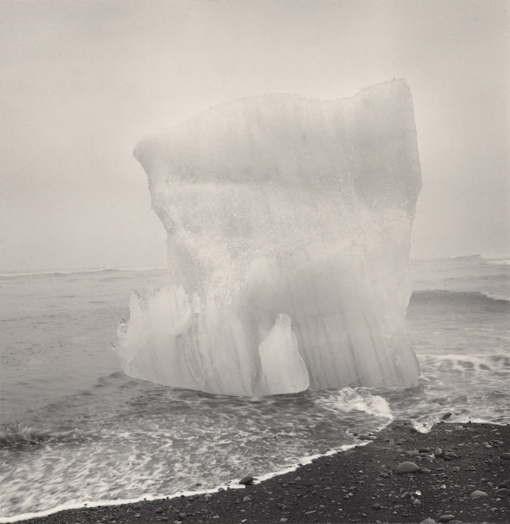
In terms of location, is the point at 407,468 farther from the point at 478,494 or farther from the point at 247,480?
the point at 247,480

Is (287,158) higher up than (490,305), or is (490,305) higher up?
(287,158)

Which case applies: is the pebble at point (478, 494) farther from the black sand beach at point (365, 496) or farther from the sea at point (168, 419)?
the sea at point (168, 419)

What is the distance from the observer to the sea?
4906 mm

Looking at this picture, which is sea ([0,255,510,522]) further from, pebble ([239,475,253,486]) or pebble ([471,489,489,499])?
pebble ([471,489,489,499])

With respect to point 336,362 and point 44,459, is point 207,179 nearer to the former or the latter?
point 336,362

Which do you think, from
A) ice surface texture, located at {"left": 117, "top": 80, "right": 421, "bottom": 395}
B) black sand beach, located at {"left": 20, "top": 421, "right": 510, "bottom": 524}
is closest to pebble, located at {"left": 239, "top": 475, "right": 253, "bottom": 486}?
black sand beach, located at {"left": 20, "top": 421, "right": 510, "bottom": 524}

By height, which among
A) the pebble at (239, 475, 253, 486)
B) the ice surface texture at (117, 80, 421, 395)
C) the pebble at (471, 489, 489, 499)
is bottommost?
the pebble at (471, 489, 489, 499)

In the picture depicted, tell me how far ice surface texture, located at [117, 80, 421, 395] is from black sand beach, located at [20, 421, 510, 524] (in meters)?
2.50

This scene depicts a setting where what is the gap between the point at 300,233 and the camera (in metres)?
7.51

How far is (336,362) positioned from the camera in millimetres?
7523

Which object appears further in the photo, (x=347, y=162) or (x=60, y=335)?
(x=60, y=335)

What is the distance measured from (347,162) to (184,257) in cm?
281

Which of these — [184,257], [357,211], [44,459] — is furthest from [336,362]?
[44,459]

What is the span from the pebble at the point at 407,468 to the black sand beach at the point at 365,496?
0.04 feet
